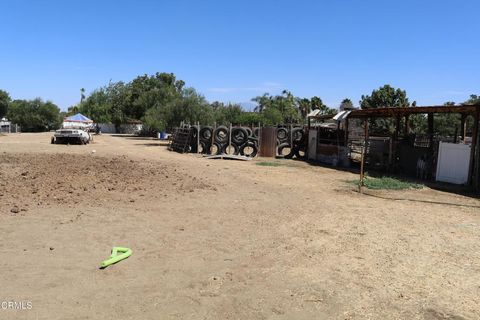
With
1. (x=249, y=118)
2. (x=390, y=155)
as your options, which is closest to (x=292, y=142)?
(x=390, y=155)


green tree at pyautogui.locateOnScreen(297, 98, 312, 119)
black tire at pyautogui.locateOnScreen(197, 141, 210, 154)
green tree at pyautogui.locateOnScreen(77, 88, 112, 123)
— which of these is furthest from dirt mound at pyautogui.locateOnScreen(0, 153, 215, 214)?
green tree at pyautogui.locateOnScreen(77, 88, 112, 123)

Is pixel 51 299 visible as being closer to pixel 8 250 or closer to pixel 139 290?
pixel 139 290

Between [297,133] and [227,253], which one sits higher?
[297,133]

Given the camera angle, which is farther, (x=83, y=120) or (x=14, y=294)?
(x=83, y=120)

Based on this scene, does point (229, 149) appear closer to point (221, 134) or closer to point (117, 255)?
point (221, 134)

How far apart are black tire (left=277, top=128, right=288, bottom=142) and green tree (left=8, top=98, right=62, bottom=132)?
167ft

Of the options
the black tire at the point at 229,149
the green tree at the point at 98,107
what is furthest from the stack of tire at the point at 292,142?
the green tree at the point at 98,107

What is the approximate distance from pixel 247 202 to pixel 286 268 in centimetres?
496

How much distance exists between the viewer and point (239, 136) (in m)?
27.2

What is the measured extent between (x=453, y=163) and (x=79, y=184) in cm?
1309

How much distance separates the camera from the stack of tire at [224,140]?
88.5 ft

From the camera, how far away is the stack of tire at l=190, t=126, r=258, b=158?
26969 mm

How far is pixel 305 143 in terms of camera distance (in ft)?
89.1

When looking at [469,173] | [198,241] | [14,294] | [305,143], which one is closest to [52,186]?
[198,241]
